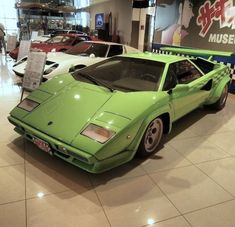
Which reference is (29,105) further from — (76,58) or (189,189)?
(76,58)

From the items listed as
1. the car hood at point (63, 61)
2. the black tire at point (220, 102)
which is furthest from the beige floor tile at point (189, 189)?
the car hood at point (63, 61)

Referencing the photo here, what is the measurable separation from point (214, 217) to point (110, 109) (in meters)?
1.18

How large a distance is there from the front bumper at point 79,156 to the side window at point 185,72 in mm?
1251

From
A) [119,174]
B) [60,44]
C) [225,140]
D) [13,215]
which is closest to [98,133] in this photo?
[119,174]

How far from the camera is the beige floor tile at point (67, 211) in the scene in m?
1.65

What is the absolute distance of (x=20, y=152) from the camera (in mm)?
2447

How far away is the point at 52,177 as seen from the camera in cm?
209

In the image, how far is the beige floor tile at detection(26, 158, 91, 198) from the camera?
1.95 meters

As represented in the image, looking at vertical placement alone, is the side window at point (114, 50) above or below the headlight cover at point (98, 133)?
above

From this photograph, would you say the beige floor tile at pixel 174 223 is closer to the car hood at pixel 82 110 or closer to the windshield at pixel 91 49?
the car hood at pixel 82 110

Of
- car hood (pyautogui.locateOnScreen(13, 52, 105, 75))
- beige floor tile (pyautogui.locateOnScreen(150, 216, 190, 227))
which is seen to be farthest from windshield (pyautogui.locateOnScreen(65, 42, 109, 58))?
beige floor tile (pyautogui.locateOnScreen(150, 216, 190, 227))

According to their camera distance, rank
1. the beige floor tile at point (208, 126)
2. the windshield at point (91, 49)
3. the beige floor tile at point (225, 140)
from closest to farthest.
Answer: the beige floor tile at point (225, 140)
the beige floor tile at point (208, 126)
the windshield at point (91, 49)

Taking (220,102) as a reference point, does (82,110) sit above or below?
above

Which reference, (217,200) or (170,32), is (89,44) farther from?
(217,200)
